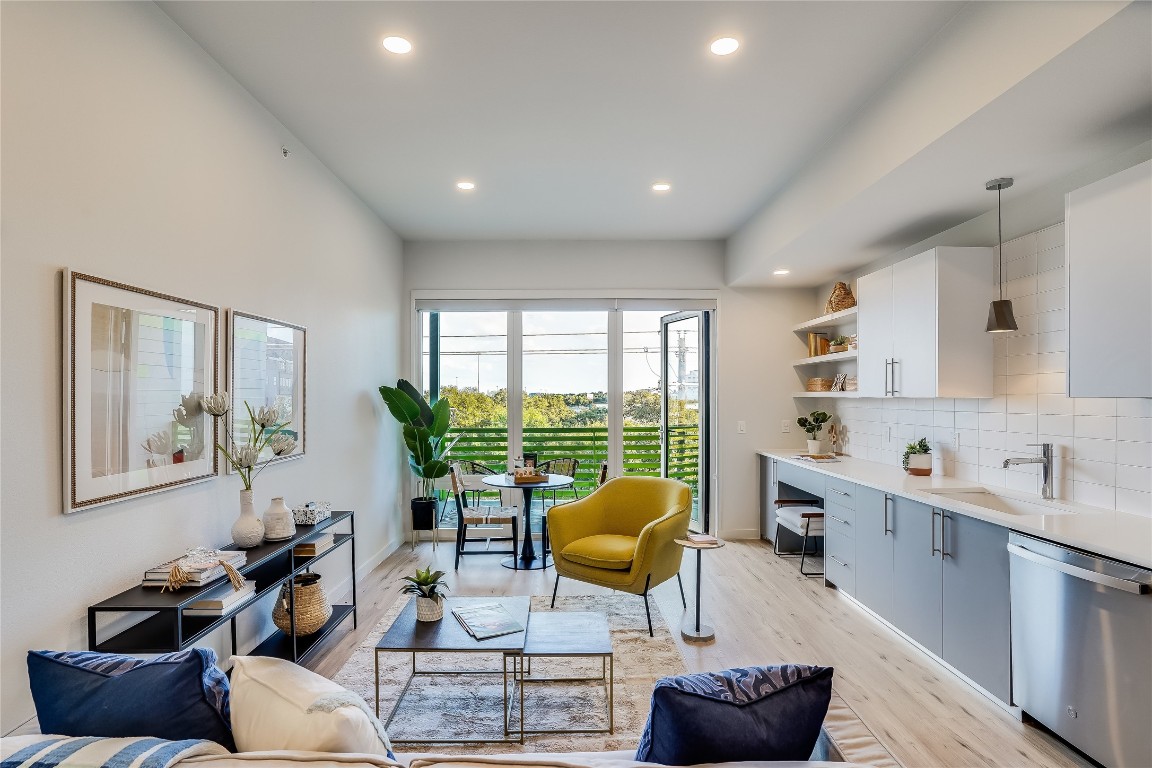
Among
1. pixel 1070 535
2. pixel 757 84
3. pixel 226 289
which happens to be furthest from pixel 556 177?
pixel 1070 535

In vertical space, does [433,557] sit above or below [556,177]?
below

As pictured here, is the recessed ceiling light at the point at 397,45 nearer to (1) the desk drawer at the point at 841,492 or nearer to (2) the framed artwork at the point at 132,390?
(2) the framed artwork at the point at 132,390

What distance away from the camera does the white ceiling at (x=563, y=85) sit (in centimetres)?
229

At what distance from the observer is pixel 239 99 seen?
2.82 metres

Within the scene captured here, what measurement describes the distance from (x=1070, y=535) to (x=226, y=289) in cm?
355

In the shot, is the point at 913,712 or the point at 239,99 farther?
the point at 239,99

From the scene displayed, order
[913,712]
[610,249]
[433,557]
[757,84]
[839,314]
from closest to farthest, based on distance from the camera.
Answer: [913,712]
[757,84]
[839,314]
[433,557]
[610,249]

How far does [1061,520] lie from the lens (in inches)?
97.8

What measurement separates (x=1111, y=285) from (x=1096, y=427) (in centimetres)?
85

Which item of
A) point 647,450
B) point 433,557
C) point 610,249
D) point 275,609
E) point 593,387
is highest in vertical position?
point 610,249

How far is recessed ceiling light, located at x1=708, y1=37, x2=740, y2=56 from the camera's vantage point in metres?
2.43

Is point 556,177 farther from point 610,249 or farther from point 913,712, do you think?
point 913,712

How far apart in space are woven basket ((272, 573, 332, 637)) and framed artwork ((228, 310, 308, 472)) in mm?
643

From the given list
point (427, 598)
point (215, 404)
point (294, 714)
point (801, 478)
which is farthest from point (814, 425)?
point (294, 714)
